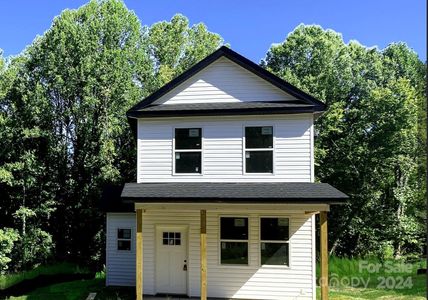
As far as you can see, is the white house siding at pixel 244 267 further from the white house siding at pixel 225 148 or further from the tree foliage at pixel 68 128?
the tree foliage at pixel 68 128

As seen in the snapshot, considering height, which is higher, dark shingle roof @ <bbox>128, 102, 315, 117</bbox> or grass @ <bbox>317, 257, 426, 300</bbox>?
dark shingle roof @ <bbox>128, 102, 315, 117</bbox>

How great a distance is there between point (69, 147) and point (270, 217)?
15.1 metres

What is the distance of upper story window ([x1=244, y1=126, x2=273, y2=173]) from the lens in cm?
1269

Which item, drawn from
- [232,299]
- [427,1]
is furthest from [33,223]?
[427,1]

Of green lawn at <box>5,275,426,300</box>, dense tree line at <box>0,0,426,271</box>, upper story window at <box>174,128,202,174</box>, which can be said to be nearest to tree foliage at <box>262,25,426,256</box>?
dense tree line at <box>0,0,426,271</box>

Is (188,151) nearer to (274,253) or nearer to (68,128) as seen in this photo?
(274,253)

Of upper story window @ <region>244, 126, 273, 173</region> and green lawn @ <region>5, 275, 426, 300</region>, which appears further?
green lawn @ <region>5, 275, 426, 300</region>

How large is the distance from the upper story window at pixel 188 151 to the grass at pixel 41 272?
1073cm

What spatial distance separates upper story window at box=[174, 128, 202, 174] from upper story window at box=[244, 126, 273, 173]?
5.03 ft

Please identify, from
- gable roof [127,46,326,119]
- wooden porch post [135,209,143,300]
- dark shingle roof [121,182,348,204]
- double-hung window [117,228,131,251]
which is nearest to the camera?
dark shingle roof [121,182,348,204]

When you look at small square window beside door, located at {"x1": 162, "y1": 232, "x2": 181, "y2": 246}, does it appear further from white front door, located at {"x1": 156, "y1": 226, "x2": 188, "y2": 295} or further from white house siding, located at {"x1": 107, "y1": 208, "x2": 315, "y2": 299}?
white house siding, located at {"x1": 107, "y1": 208, "x2": 315, "y2": 299}

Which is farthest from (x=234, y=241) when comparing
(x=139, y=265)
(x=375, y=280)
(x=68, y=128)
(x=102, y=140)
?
(x=68, y=128)

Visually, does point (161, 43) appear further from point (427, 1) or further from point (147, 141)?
point (427, 1)

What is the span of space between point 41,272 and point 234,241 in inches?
481
